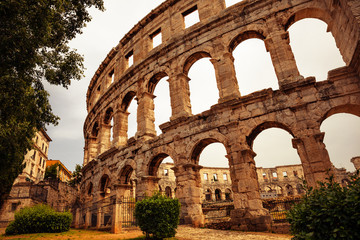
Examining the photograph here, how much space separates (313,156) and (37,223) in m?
12.0

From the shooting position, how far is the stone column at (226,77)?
34.7 ft

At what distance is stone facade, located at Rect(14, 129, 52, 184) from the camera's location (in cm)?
2932

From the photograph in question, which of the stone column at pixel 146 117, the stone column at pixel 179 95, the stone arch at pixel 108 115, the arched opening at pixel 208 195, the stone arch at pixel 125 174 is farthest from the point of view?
the arched opening at pixel 208 195

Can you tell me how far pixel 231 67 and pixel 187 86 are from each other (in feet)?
9.09

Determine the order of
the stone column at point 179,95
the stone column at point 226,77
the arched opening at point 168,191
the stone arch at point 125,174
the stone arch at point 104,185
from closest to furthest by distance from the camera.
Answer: the stone column at point 226,77, the stone column at point 179,95, the stone arch at point 125,174, the stone arch at point 104,185, the arched opening at point 168,191

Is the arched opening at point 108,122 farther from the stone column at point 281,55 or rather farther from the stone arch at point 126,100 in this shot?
the stone column at point 281,55

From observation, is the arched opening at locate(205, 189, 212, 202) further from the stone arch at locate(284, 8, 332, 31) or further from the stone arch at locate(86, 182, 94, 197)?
the stone arch at locate(284, 8, 332, 31)

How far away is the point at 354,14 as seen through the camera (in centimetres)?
771

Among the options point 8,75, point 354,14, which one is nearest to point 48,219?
point 8,75

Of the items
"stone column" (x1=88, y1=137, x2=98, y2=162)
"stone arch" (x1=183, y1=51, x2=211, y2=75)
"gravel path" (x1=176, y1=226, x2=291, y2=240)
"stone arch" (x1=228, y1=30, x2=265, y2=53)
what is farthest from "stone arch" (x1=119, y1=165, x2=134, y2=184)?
"stone arch" (x1=228, y1=30, x2=265, y2=53)

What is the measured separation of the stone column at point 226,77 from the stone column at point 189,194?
147 inches

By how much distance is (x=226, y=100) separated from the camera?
1032 cm

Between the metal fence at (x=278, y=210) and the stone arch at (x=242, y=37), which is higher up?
the stone arch at (x=242, y=37)

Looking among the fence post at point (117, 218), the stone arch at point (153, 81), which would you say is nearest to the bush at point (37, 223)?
the fence post at point (117, 218)
